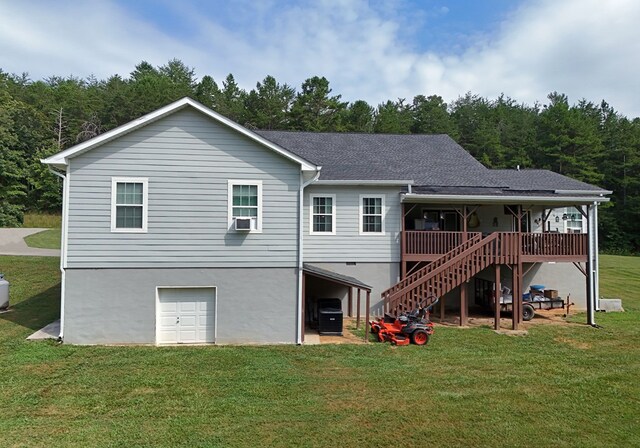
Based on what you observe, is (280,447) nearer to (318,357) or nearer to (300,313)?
(318,357)

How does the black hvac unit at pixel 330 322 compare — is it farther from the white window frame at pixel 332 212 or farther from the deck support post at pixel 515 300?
the deck support post at pixel 515 300

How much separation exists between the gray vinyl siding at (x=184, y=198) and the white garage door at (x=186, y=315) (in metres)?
0.84

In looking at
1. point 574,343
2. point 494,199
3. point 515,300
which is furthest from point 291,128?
point 574,343

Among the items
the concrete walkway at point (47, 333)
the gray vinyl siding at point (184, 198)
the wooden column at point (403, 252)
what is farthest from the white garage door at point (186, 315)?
the wooden column at point (403, 252)

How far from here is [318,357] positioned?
31.3 feet

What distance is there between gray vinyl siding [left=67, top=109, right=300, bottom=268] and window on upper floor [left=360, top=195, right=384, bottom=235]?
4024 mm

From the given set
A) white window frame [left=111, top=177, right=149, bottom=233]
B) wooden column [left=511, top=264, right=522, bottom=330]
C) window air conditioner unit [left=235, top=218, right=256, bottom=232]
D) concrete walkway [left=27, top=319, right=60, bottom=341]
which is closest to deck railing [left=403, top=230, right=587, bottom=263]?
wooden column [left=511, top=264, right=522, bottom=330]

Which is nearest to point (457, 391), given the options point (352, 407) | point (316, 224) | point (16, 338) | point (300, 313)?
point (352, 407)

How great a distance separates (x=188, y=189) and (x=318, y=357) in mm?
5654

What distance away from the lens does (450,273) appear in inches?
507

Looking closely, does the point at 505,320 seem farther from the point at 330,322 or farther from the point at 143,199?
the point at 143,199

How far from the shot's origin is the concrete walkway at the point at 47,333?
1054 centimetres

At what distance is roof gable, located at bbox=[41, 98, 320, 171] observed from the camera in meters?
10.2

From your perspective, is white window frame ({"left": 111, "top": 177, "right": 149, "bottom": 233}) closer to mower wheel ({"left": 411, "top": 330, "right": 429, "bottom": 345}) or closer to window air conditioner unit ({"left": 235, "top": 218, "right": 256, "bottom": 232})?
window air conditioner unit ({"left": 235, "top": 218, "right": 256, "bottom": 232})
